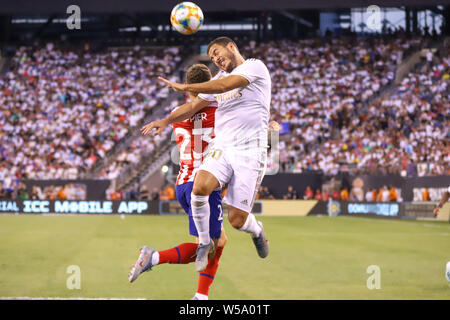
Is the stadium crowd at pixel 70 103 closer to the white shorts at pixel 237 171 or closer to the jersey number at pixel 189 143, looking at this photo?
the jersey number at pixel 189 143

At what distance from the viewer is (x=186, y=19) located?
7711mm

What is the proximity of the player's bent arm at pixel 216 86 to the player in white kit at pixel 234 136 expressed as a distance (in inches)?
7.0

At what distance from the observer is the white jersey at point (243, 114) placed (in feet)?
20.9

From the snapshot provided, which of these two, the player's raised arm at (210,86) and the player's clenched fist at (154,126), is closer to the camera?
the player's raised arm at (210,86)

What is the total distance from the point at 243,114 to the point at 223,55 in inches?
26.9

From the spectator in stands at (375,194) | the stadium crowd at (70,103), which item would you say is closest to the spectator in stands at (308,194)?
the spectator in stands at (375,194)

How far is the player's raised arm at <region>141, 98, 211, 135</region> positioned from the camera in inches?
247

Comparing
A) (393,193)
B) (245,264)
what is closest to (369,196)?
(393,193)

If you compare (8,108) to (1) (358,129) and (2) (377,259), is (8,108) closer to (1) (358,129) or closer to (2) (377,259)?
(1) (358,129)

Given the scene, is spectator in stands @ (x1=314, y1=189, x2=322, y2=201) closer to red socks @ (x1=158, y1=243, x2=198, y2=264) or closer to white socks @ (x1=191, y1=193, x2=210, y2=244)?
red socks @ (x1=158, y1=243, x2=198, y2=264)

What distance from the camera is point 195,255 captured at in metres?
6.55

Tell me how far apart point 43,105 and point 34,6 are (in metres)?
5.89

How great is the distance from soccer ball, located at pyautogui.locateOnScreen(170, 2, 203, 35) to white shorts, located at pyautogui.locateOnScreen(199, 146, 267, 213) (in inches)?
82.5

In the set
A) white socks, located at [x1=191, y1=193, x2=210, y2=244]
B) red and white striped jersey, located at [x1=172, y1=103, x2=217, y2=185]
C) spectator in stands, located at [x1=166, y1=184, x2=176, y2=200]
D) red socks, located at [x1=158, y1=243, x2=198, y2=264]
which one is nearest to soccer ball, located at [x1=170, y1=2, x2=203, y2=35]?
red and white striped jersey, located at [x1=172, y1=103, x2=217, y2=185]
